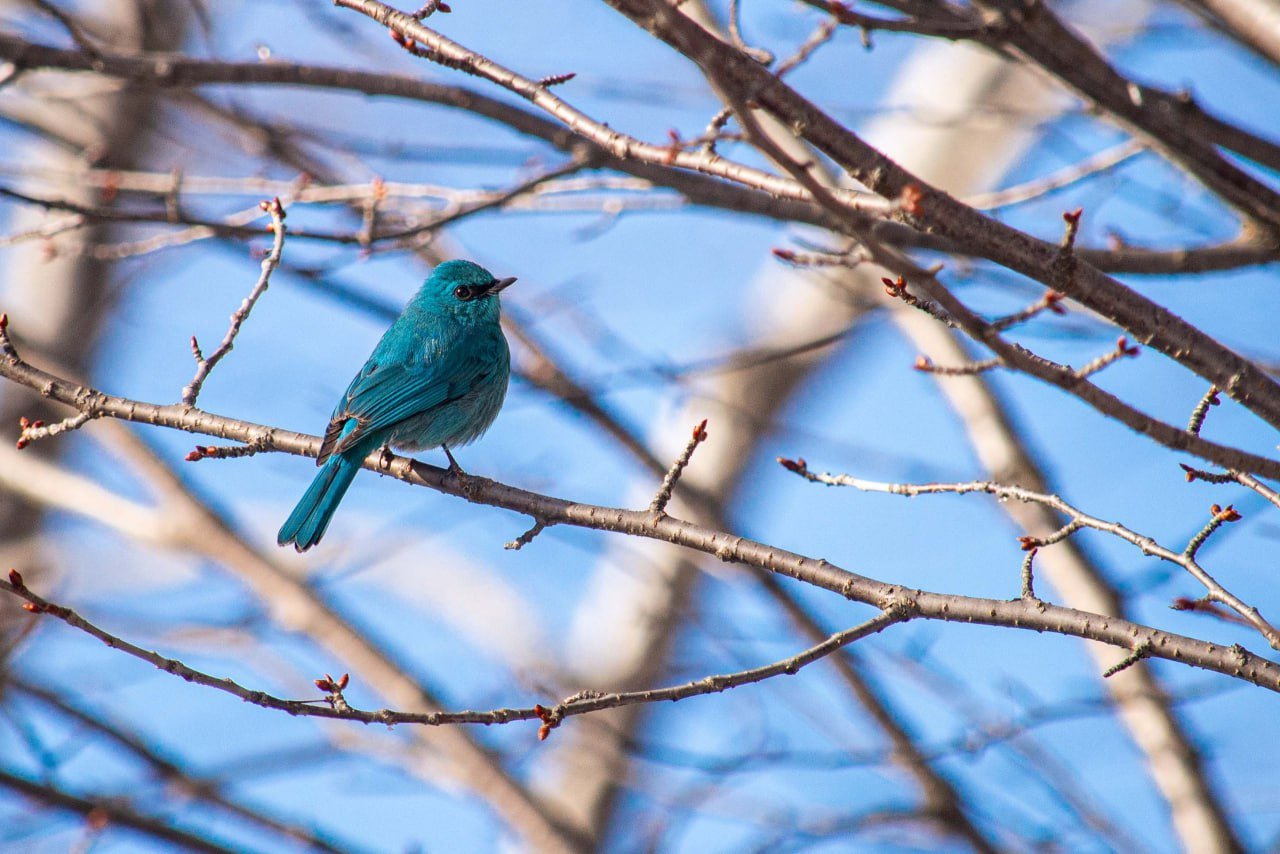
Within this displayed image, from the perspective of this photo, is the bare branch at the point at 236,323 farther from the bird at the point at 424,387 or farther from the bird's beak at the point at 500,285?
the bird's beak at the point at 500,285

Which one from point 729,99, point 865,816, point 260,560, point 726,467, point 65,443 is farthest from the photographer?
point 65,443

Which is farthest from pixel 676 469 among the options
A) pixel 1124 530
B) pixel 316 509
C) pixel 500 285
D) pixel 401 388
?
pixel 500 285

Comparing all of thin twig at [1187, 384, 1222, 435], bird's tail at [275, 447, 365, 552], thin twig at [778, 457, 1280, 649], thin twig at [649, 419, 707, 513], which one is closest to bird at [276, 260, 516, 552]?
bird's tail at [275, 447, 365, 552]

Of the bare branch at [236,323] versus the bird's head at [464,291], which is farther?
the bird's head at [464,291]

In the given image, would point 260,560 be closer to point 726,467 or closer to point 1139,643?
point 726,467

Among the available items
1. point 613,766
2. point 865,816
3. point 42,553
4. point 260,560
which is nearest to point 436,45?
point 865,816

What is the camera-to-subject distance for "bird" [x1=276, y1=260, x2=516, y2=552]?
15.7 ft

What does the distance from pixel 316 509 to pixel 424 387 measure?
0.92m

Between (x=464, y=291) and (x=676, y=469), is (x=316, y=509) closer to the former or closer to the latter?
(x=464, y=291)

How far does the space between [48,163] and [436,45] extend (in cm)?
616

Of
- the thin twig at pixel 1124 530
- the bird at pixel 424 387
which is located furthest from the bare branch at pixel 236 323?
the thin twig at pixel 1124 530

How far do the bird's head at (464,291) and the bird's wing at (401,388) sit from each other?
426mm

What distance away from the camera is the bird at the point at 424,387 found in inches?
189

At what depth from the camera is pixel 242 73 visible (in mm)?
4367
